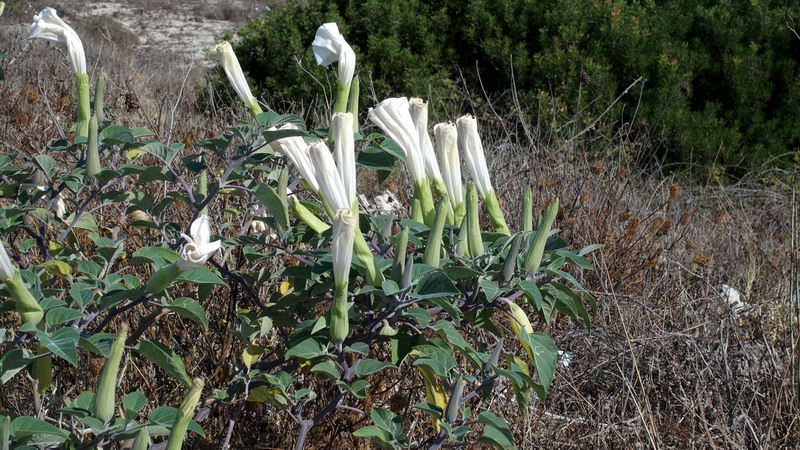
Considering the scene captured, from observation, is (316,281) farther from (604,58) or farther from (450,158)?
(604,58)

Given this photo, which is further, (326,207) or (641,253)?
(641,253)

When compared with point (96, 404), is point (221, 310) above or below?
below

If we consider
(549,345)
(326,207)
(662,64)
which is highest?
(326,207)

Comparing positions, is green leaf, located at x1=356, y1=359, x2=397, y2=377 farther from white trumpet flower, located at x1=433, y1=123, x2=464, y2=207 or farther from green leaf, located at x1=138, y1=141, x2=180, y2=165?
green leaf, located at x1=138, y1=141, x2=180, y2=165

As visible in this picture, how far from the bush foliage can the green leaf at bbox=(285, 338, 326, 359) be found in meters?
4.01

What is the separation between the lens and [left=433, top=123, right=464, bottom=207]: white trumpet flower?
149 centimetres

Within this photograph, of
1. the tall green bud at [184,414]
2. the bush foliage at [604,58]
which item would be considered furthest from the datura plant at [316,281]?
the bush foliage at [604,58]

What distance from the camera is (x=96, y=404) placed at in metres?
1.11

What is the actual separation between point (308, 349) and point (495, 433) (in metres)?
0.34

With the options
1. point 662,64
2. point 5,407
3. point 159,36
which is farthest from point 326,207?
point 159,36

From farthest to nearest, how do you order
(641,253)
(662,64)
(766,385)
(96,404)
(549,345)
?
(662,64) → (641,253) → (766,385) → (549,345) → (96,404)

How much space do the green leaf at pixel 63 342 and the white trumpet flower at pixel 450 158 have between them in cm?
73

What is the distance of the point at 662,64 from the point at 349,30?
7.24ft

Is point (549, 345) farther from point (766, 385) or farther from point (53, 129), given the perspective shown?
point (53, 129)
